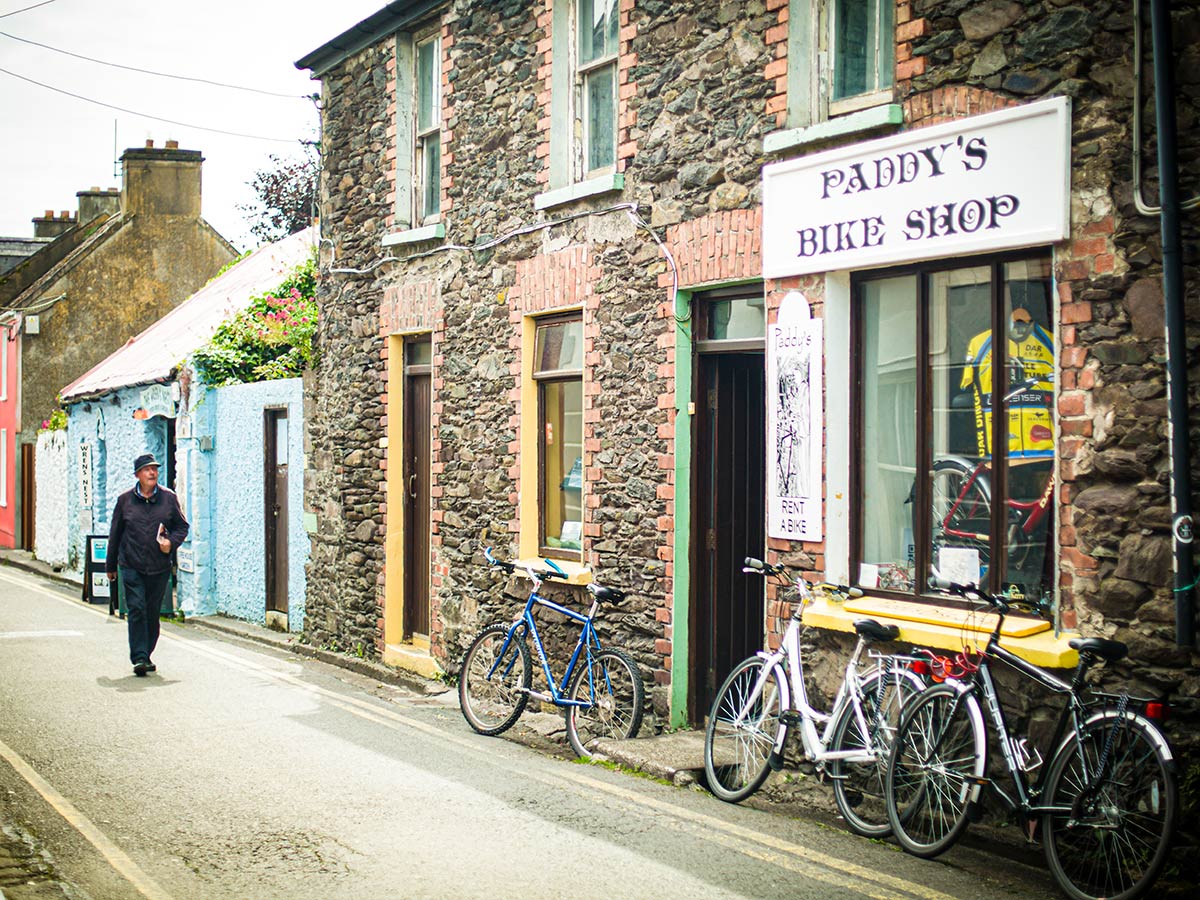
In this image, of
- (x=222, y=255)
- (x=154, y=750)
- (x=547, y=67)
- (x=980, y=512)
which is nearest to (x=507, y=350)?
(x=547, y=67)

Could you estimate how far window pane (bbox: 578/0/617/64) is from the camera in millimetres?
10203

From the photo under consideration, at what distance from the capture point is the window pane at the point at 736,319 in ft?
29.3

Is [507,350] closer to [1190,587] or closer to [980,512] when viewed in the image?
[980,512]

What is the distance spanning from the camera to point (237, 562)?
17531mm

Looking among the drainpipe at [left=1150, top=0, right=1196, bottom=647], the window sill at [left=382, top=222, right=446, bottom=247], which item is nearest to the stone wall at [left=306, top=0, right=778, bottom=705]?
the window sill at [left=382, top=222, right=446, bottom=247]

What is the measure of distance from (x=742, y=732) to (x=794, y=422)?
6.52ft

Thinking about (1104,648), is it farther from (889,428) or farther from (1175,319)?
(889,428)

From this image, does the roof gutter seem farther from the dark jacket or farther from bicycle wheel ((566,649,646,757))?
bicycle wheel ((566,649,646,757))

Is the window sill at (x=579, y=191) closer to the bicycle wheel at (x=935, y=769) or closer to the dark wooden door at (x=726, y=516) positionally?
the dark wooden door at (x=726, y=516)

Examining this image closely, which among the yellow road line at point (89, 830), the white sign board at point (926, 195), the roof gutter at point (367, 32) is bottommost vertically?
the yellow road line at point (89, 830)

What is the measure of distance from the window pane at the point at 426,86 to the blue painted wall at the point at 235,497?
3983 mm

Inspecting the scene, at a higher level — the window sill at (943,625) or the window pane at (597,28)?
the window pane at (597,28)

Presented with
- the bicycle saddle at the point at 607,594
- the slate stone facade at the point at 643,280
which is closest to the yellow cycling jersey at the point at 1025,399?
the slate stone facade at the point at 643,280

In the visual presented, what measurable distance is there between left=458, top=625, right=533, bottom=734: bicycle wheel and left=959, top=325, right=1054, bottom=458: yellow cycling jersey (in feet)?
13.5
